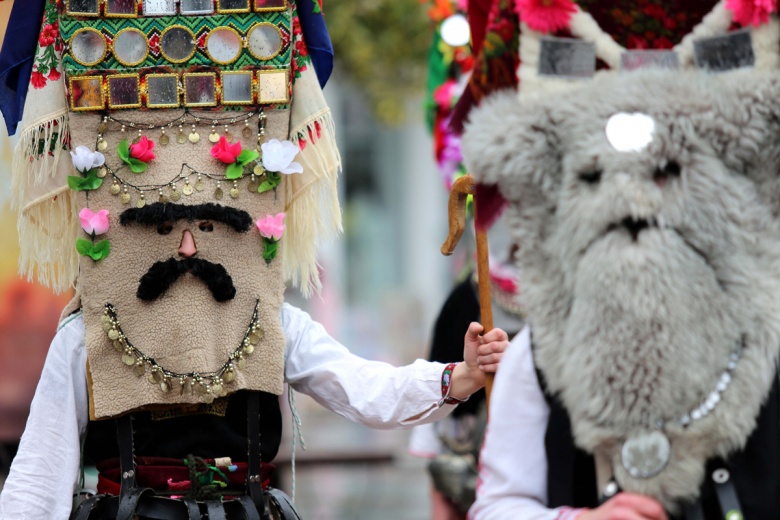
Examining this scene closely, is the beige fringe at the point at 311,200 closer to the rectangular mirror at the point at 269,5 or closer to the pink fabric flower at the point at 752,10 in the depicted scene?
the rectangular mirror at the point at 269,5

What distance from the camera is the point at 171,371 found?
3199 millimetres

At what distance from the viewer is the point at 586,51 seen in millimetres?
2316

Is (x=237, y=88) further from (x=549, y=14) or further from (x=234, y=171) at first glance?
(x=549, y=14)

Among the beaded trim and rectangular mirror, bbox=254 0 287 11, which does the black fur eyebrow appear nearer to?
the beaded trim

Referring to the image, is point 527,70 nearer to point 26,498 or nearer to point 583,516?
point 583,516

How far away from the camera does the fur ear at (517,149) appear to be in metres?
2.26

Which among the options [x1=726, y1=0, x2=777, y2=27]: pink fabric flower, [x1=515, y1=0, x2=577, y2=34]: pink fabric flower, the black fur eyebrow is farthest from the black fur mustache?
[x1=726, y1=0, x2=777, y2=27]: pink fabric flower

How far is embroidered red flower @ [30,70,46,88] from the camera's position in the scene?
3297 mm

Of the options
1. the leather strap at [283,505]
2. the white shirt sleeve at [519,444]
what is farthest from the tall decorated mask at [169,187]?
the white shirt sleeve at [519,444]

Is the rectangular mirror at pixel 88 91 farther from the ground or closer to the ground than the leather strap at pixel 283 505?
farther from the ground

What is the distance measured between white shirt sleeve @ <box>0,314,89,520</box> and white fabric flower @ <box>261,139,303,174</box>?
0.70 meters

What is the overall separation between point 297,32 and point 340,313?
13.2m

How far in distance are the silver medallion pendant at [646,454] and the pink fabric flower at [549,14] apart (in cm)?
80

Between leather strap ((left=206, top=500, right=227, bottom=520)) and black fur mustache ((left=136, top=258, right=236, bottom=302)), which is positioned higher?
black fur mustache ((left=136, top=258, right=236, bottom=302))
